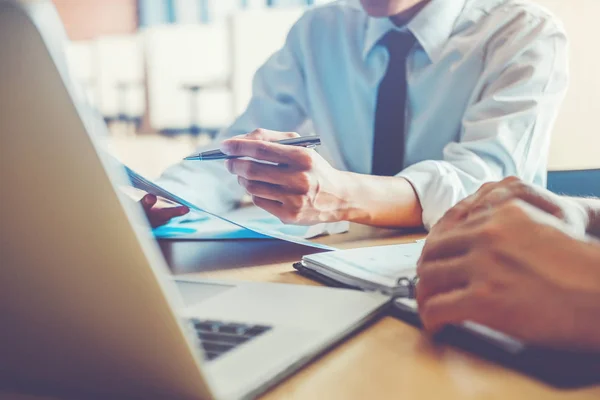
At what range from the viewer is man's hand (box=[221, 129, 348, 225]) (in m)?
0.66

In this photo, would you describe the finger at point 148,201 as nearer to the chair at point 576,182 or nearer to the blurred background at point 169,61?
the chair at point 576,182

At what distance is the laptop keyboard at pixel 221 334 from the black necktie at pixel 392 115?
79cm

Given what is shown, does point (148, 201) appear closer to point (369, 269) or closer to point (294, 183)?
point (294, 183)

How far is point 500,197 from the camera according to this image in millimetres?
370

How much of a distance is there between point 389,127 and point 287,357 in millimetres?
851

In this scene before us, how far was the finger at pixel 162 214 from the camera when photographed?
2.39 feet

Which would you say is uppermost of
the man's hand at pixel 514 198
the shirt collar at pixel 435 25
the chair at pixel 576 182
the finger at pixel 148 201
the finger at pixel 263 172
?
the shirt collar at pixel 435 25

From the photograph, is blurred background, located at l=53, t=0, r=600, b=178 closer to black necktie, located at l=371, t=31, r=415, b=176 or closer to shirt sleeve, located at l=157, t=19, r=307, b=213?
shirt sleeve, located at l=157, t=19, r=307, b=213

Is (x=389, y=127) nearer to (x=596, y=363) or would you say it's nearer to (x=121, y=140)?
(x=596, y=363)

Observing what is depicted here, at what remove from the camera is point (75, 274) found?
0.22m

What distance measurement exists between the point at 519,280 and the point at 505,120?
2.13ft

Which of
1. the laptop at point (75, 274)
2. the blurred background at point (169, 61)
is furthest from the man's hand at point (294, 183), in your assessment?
the blurred background at point (169, 61)

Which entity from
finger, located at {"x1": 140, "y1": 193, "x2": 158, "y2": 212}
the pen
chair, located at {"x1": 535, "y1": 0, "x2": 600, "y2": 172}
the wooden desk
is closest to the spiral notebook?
the wooden desk

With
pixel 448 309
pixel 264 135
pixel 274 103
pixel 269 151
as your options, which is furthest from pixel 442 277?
pixel 274 103
